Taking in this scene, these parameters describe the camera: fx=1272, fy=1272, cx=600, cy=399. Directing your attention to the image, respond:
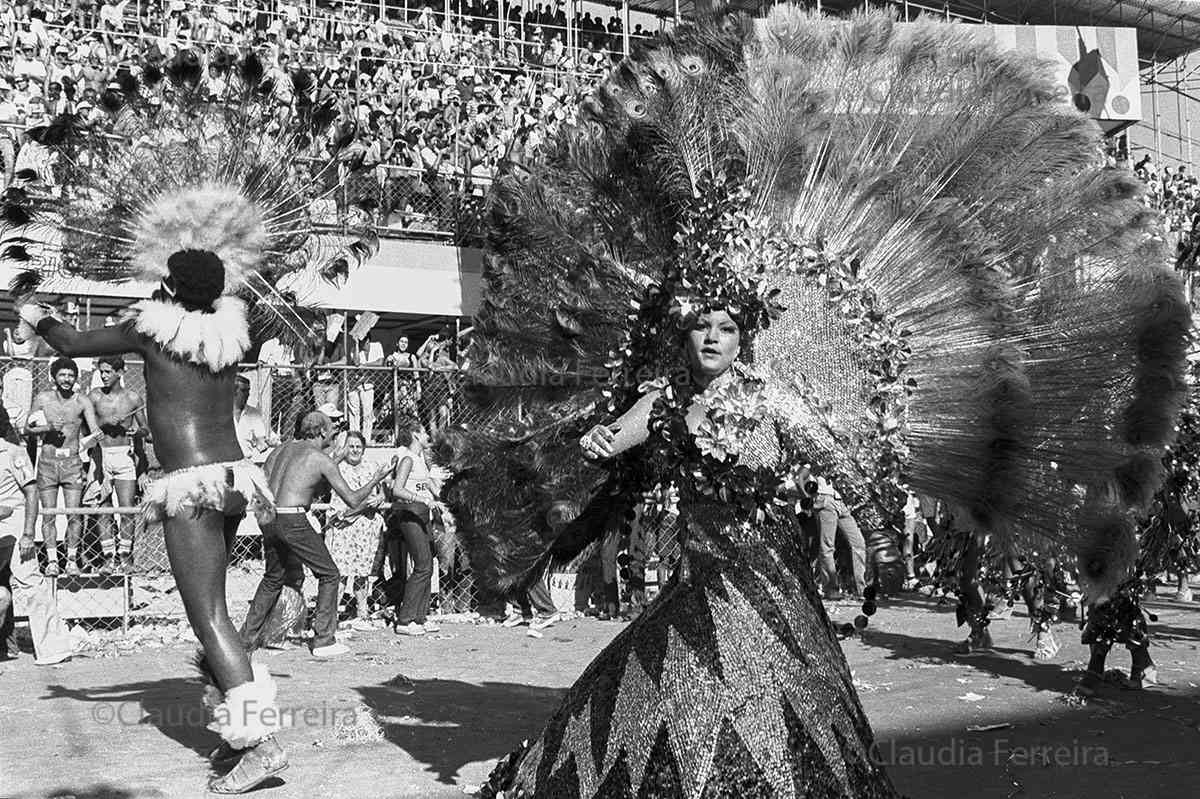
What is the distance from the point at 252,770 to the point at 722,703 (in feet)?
8.14

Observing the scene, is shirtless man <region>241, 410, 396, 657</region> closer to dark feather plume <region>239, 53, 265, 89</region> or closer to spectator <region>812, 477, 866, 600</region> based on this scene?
dark feather plume <region>239, 53, 265, 89</region>

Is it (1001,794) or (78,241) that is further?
(78,241)

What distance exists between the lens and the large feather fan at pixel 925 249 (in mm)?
4336

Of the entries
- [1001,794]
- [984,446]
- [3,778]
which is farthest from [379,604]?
[984,446]

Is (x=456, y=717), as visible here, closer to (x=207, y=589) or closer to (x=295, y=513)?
(x=207, y=589)

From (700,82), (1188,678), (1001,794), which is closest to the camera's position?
(700,82)

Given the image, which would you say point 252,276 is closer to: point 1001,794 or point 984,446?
point 984,446

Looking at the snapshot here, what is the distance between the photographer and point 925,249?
14.7ft

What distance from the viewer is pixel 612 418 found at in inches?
180

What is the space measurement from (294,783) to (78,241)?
278cm

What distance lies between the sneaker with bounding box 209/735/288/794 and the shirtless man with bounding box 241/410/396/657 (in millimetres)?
3586

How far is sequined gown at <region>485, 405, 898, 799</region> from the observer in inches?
151

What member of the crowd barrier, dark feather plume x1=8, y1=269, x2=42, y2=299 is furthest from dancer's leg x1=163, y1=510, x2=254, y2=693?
the crowd barrier

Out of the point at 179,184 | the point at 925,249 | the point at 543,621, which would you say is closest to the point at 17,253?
the point at 179,184
